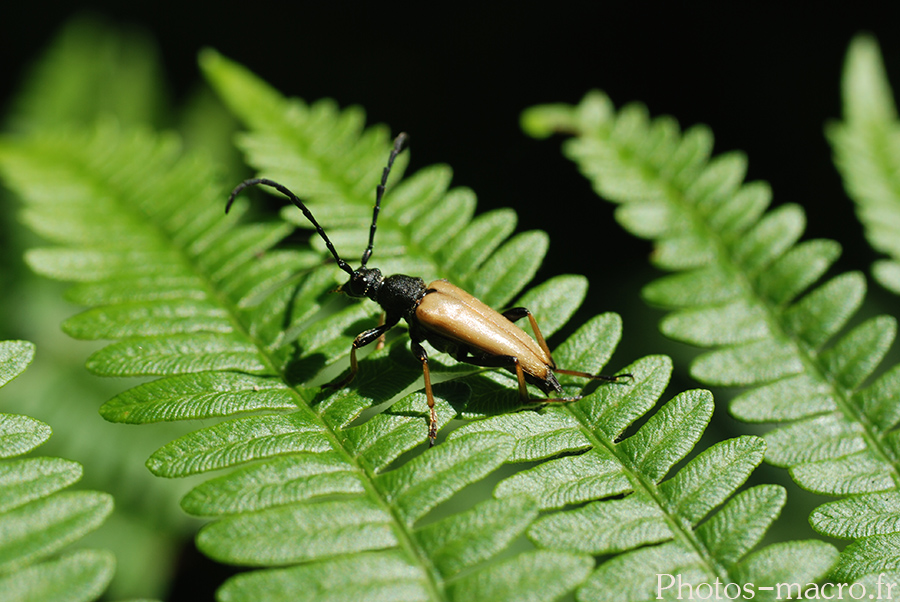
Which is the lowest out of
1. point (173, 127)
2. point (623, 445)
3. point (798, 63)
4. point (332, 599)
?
point (173, 127)

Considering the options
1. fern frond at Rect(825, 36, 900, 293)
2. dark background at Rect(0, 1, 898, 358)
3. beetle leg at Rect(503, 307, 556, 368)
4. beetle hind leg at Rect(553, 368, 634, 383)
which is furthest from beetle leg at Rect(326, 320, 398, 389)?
dark background at Rect(0, 1, 898, 358)

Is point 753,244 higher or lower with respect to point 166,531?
higher

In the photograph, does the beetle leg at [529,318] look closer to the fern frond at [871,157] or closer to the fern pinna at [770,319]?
the fern pinna at [770,319]

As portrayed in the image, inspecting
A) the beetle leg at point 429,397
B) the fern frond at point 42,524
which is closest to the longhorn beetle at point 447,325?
the beetle leg at point 429,397

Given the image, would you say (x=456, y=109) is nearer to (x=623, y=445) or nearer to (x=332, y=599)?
(x=623, y=445)

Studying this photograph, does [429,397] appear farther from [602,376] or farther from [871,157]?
[871,157]

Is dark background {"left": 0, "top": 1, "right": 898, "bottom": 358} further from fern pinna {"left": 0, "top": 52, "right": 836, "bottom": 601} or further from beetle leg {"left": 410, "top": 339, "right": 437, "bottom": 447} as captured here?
beetle leg {"left": 410, "top": 339, "right": 437, "bottom": 447}

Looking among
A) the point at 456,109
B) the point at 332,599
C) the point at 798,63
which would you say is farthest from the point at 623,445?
the point at 798,63
